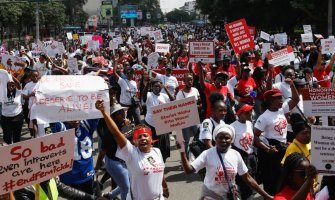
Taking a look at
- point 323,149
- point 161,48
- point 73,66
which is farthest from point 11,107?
point 161,48

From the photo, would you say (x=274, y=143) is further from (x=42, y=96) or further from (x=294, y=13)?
(x=294, y=13)

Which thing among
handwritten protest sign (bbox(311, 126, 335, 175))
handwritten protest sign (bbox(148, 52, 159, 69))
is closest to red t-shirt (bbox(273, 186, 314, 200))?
handwritten protest sign (bbox(311, 126, 335, 175))

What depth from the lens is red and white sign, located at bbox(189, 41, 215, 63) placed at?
32.6ft

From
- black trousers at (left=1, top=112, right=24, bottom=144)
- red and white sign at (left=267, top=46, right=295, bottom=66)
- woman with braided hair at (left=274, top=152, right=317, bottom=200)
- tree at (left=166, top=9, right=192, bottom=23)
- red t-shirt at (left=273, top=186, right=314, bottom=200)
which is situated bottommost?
black trousers at (left=1, top=112, right=24, bottom=144)

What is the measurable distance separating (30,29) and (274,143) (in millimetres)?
68863

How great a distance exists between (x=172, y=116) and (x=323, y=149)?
1.68 metres

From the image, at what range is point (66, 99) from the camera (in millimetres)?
5316

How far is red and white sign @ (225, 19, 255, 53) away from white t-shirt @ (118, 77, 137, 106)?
8.45ft

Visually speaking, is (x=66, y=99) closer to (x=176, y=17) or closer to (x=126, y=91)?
(x=126, y=91)

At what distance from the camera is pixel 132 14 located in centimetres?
10825

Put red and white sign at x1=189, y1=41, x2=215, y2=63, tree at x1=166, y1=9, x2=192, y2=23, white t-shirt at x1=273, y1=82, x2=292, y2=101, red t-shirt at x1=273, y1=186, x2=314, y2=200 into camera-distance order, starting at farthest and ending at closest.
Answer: tree at x1=166, y1=9, x2=192, y2=23 < red and white sign at x1=189, y1=41, x2=215, y2=63 < white t-shirt at x1=273, y1=82, x2=292, y2=101 < red t-shirt at x1=273, y1=186, x2=314, y2=200

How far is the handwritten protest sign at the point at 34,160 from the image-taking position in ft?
12.0

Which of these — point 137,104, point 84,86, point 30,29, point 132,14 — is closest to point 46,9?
point 30,29

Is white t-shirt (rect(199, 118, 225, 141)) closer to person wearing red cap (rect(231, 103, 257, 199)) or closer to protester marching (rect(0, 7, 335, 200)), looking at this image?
protester marching (rect(0, 7, 335, 200))
